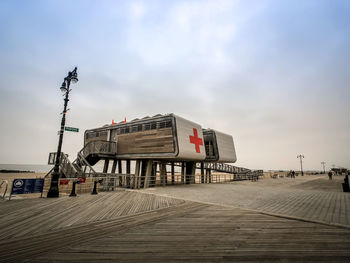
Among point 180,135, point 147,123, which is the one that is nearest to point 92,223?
point 180,135

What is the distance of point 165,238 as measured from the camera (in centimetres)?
365

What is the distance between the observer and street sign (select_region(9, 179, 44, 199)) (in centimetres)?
808

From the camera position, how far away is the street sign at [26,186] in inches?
318

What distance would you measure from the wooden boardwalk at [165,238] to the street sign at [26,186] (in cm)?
325

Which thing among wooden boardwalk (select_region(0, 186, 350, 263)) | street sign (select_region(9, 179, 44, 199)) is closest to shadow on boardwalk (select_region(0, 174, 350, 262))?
wooden boardwalk (select_region(0, 186, 350, 263))

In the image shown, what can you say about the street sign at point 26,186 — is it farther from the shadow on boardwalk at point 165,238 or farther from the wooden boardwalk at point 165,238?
the shadow on boardwalk at point 165,238

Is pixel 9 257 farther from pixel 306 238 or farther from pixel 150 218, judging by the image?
pixel 306 238

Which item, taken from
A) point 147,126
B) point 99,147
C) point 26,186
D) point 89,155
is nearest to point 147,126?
point 147,126

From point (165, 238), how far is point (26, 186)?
901cm

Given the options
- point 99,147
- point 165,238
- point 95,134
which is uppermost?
point 95,134

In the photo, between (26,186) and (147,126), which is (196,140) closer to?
(147,126)

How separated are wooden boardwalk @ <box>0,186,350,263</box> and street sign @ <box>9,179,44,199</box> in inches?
128

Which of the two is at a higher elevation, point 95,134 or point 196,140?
point 95,134

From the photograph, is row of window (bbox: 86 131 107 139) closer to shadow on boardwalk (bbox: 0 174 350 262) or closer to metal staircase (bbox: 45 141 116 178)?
metal staircase (bbox: 45 141 116 178)
